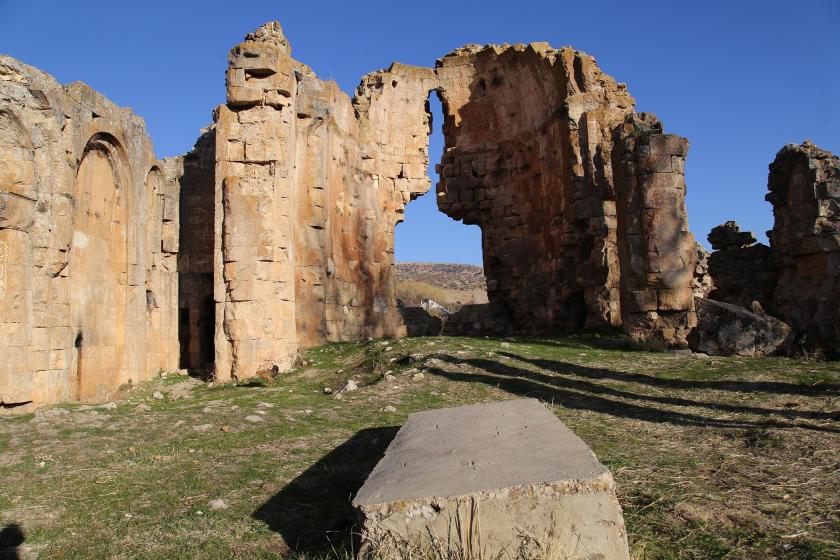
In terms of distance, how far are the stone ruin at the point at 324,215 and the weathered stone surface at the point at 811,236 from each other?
0.04 m

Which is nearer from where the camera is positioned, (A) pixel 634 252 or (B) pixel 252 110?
(B) pixel 252 110

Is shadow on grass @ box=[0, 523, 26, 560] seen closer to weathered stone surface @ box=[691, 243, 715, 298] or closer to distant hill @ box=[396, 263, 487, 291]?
weathered stone surface @ box=[691, 243, 715, 298]

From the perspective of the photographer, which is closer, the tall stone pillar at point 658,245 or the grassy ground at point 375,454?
the grassy ground at point 375,454

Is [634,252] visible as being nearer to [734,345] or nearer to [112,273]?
[734,345]

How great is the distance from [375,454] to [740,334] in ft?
24.0

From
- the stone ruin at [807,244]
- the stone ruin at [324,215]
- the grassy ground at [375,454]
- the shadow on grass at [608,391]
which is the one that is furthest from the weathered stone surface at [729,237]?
the shadow on grass at [608,391]

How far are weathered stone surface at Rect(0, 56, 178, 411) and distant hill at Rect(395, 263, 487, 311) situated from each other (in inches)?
691

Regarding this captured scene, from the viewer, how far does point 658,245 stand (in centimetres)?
1167

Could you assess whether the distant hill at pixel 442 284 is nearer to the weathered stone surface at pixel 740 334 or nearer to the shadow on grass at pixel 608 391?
the weathered stone surface at pixel 740 334

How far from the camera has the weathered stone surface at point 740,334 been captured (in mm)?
10344

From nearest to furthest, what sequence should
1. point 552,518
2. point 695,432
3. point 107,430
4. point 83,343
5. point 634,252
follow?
point 552,518 < point 695,432 < point 107,430 < point 83,343 < point 634,252

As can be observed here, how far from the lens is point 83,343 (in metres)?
9.77

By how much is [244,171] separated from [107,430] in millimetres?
5050

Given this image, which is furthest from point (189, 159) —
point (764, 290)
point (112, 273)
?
point (764, 290)
